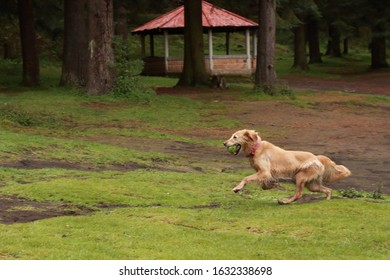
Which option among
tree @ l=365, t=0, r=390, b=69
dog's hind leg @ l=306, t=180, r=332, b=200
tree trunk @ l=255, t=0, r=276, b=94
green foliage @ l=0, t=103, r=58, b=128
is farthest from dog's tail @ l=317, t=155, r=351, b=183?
tree @ l=365, t=0, r=390, b=69

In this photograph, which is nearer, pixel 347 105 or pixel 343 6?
pixel 347 105

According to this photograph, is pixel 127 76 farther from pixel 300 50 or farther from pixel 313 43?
pixel 313 43

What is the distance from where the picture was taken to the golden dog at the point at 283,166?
1151cm

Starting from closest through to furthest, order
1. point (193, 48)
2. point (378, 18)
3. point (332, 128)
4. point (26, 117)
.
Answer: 1. point (26, 117)
2. point (332, 128)
3. point (193, 48)
4. point (378, 18)

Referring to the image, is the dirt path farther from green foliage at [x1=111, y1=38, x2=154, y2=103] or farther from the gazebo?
the gazebo

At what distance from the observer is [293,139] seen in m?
22.6

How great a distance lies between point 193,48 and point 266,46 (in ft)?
18.7

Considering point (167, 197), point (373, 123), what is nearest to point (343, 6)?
point (373, 123)

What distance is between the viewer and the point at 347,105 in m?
30.8

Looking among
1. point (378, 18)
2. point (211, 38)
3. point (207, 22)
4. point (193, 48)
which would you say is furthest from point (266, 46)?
point (378, 18)

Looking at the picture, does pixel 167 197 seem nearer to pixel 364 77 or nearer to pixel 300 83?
pixel 300 83

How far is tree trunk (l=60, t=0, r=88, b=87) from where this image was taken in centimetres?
3297

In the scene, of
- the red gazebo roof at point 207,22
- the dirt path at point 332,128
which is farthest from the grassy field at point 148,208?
the red gazebo roof at point 207,22

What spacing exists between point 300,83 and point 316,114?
56.7 ft
